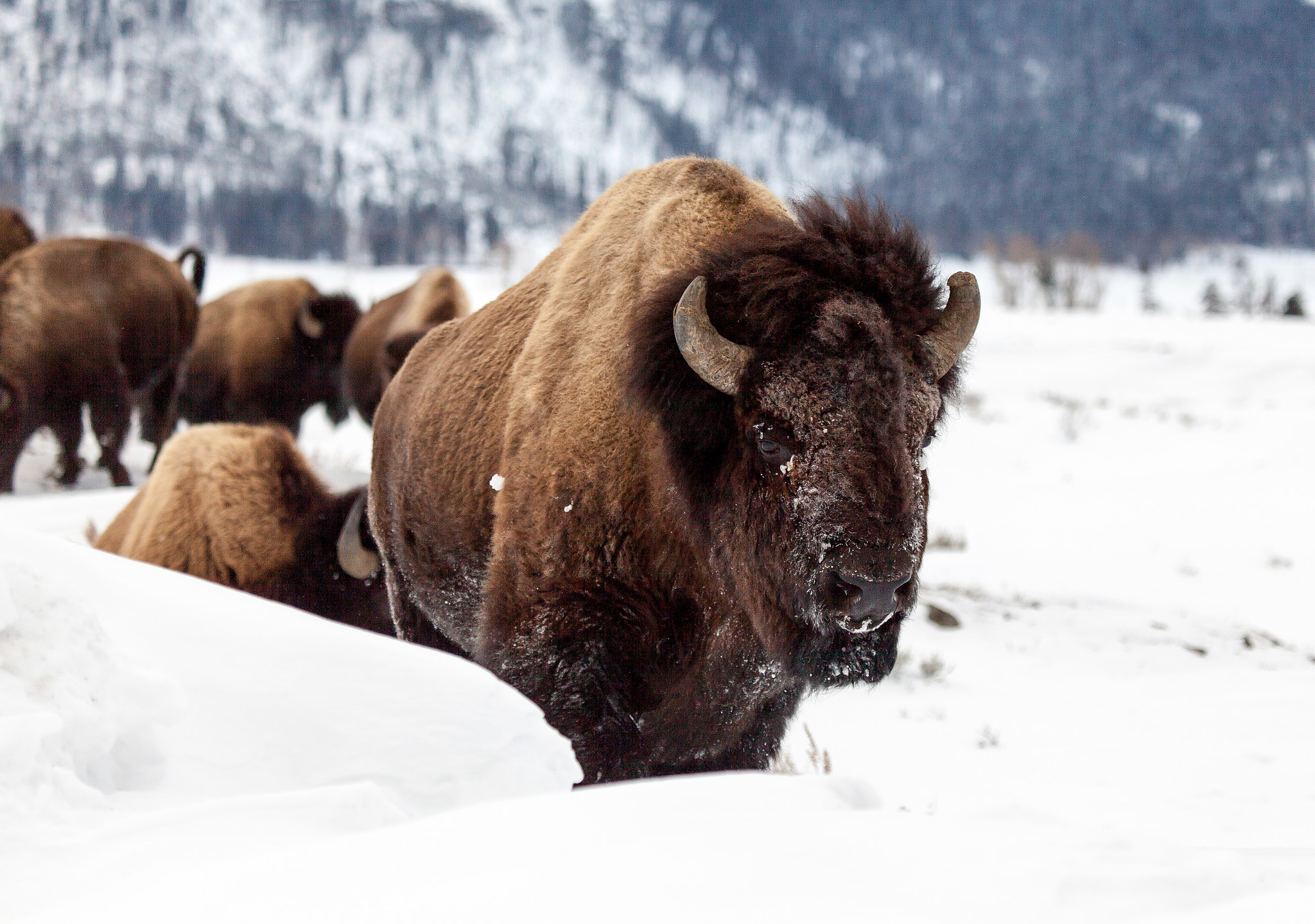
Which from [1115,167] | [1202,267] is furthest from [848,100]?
[1202,267]

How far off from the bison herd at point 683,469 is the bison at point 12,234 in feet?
24.1

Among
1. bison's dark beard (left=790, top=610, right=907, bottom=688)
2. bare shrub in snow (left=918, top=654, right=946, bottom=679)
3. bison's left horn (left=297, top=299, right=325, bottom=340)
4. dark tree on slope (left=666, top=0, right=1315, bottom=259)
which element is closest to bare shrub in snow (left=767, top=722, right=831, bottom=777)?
bison's dark beard (left=790, top=610, right=907, bottom=688)

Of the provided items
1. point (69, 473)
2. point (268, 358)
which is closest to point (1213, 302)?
point (268, 358)

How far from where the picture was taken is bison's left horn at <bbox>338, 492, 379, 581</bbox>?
4.15m

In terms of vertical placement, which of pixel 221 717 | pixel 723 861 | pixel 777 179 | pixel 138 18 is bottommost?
pixel 777 179

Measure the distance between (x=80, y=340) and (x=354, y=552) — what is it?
5640 millimetres

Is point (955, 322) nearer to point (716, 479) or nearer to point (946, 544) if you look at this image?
point (716, 479)

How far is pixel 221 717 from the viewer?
171 centimetres

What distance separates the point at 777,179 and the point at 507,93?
36656 millimetres

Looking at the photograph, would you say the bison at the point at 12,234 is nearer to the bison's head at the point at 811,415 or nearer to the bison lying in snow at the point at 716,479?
the bison lying in snow at the point at 716,479

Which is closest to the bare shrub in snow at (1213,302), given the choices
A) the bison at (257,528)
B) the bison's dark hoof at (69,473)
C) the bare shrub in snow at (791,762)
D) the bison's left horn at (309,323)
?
the bison's left horn at (309,323)

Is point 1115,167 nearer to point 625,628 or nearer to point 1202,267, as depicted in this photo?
point 1202,267

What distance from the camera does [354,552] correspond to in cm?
415

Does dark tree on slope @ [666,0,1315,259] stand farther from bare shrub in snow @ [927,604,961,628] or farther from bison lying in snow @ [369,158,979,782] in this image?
bison lying in snow @ [369,158,979,782]
